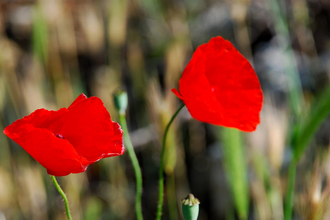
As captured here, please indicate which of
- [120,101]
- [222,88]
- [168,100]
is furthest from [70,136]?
[168,100]

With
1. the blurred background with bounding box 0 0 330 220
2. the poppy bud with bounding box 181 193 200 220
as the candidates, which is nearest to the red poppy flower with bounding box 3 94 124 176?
the poppy bud with bounding box 181 193 200 220

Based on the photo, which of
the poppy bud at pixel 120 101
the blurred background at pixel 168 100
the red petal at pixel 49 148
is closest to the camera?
the red petal at pixel 49 148

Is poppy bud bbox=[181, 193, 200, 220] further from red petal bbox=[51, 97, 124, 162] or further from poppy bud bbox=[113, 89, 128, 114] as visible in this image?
poppy bud bbox=[113, 89, 128, 114]

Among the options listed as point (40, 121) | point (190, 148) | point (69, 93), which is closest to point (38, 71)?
point (69, 93)

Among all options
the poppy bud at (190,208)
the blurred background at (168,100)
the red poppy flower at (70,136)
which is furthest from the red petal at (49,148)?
the blurred background at (168,100)

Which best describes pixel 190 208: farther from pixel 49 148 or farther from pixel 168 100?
pixel 168 100

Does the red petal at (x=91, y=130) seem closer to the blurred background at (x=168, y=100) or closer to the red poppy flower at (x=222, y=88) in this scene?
the red poppy flower at (x=222, y=88)

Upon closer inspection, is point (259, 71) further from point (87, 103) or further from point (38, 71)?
point (87, 103)
